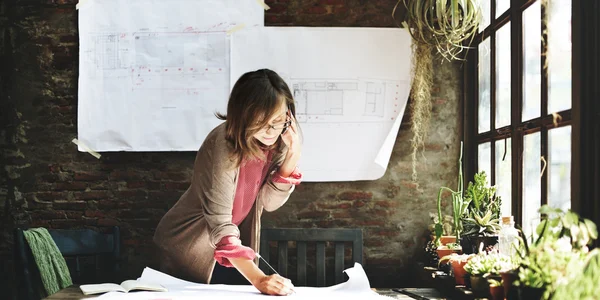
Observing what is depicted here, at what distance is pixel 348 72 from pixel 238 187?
150 centimetres

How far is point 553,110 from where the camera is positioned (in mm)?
2527

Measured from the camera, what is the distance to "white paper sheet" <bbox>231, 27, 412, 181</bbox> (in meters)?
3.95

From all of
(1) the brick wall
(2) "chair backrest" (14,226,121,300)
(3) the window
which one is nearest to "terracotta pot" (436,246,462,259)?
(3) the window

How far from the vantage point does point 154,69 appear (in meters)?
3.95

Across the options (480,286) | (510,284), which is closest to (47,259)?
(480,286)

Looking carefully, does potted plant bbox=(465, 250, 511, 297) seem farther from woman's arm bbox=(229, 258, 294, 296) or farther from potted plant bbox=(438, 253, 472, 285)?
woman's arm bbox=(229, 258, 294, 296)

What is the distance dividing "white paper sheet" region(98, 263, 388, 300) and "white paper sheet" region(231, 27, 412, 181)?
4.72 ft

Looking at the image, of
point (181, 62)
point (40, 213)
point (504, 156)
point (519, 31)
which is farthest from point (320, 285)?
point (40, 213)

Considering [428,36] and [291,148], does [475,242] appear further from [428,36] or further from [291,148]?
[428,36]

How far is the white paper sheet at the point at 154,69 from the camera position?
395 cm

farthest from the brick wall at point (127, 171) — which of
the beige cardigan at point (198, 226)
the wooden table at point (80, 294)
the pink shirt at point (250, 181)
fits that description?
the wooden table at point (80, 294)

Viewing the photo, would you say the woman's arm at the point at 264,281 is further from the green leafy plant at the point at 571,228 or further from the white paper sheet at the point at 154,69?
the white paper sheet at the point at 154,69

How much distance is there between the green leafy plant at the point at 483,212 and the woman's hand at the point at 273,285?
0.89 metres

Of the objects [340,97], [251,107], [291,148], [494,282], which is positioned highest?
[340,97]
